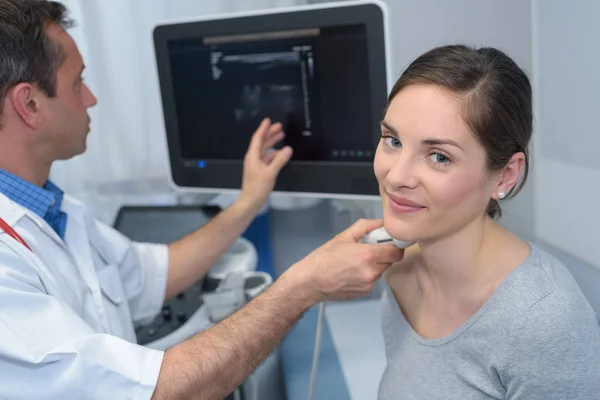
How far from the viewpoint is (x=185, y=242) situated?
1.38m

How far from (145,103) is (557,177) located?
102cm

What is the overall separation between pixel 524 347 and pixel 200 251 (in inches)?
30.5

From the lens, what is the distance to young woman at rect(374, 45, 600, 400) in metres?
0.78

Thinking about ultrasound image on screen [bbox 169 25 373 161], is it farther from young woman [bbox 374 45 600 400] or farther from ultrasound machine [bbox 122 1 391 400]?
young woman [bbox 374 45 600 400]

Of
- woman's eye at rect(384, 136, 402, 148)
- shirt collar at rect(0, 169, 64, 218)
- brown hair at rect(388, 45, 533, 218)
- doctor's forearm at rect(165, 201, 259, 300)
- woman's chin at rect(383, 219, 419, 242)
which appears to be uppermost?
brown hair at rect(388, 45, 533, 218)

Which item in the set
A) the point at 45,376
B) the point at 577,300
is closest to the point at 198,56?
the point at 45,376

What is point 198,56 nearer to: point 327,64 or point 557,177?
point 327,64

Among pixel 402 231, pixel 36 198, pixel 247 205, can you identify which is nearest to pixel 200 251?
pixel 247 205

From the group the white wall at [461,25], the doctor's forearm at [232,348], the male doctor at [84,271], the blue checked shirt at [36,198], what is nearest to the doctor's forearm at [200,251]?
the male doctor at [84,271]

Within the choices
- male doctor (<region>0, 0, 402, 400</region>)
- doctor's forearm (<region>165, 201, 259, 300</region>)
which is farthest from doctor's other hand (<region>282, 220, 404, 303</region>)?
doctor's forearm (<region>165, 201, 259, 300</region>)

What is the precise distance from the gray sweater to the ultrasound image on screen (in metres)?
0.39

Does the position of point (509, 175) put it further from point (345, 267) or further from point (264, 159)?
point (264, 159)

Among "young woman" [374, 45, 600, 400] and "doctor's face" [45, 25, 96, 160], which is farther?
"doctor's face" [45, 25, 96, 160]

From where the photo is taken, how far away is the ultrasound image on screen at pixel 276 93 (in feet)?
3.60
